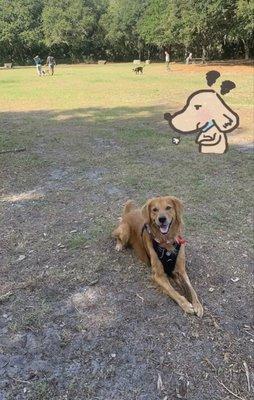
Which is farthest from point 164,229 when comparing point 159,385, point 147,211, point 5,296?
point 5,296

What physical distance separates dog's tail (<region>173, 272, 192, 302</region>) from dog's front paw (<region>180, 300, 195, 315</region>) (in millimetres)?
128

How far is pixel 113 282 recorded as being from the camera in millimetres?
4219

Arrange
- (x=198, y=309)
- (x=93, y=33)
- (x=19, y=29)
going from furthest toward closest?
(x=93, y=33)
(x=19, y=29)
(x=198, y=309)

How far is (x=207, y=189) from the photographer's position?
6.71m

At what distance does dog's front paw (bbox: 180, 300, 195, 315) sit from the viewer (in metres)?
3.70

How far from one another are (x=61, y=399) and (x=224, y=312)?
1631 mm

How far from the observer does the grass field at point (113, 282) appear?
3.14 meters

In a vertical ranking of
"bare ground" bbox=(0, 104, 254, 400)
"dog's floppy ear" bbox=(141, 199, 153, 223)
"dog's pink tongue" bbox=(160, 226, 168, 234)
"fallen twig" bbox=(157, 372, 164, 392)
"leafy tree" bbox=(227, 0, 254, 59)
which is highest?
"leafy tree" bbox=(227, 0, 254, 59)

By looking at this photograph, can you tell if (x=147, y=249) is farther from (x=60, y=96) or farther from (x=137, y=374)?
(x=60, y=96)

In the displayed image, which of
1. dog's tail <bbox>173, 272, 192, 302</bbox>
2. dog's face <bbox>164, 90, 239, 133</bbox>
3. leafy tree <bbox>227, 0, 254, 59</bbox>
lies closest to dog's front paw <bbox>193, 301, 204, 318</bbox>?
dog's tail <bbox>173, 272, 192, 302</bbox>

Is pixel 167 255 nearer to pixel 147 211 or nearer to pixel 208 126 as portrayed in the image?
pixel 147 211

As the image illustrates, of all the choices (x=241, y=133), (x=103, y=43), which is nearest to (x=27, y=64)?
(x=103, y=43)

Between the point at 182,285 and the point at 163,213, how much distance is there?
2.41 ft

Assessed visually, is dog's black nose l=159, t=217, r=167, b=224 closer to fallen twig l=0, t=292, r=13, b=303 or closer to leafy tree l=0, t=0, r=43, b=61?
fallen twig l=0, t=292, r=13, b=303
